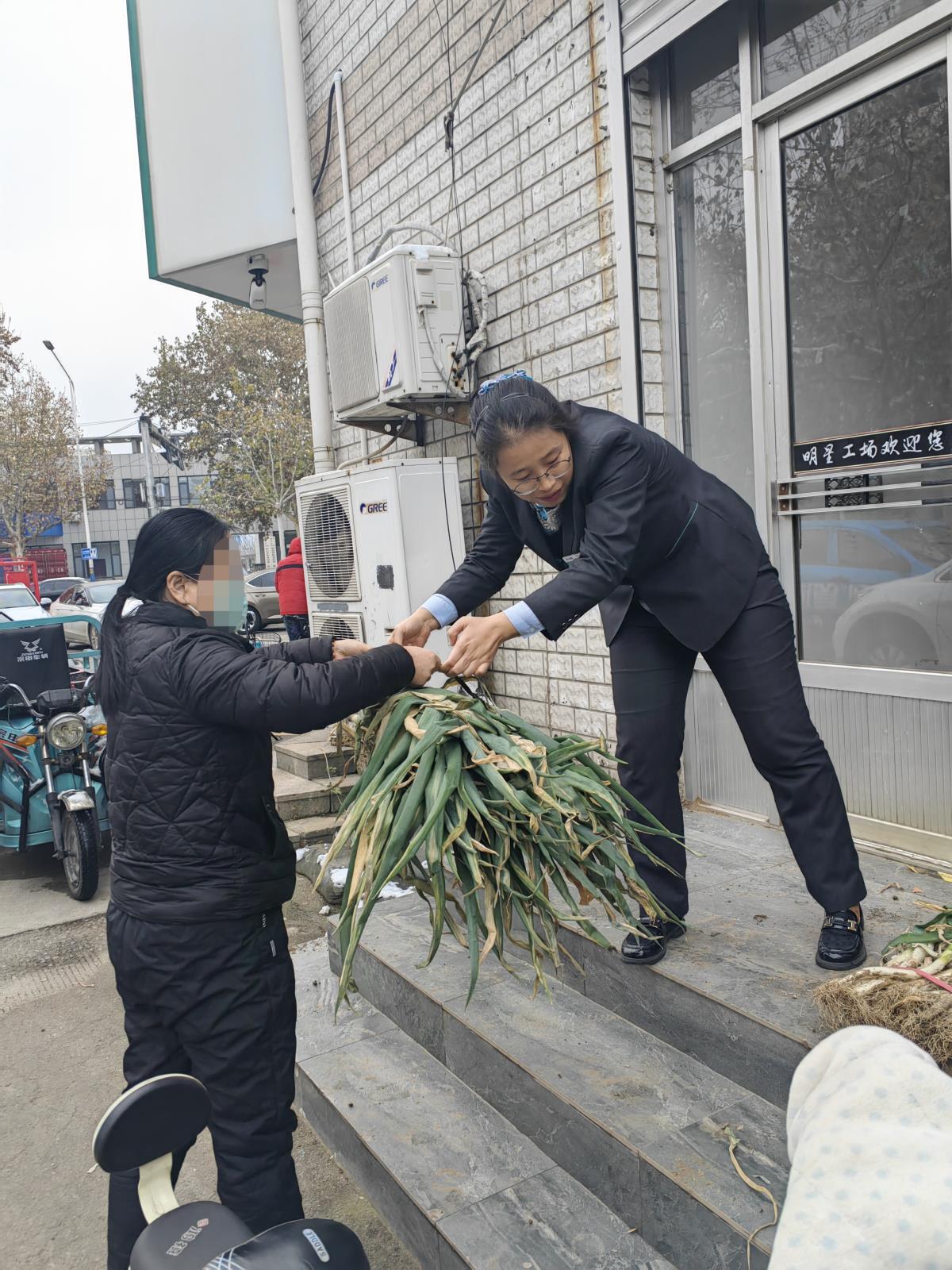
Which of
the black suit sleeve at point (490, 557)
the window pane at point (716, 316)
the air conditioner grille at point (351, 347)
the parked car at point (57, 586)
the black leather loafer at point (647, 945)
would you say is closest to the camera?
the black leather loafer at point (647, 945)

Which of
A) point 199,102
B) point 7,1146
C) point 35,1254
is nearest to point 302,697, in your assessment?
point 35,1254

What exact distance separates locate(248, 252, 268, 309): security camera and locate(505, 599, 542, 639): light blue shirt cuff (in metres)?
6.88

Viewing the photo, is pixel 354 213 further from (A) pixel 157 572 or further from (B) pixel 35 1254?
(B) pixel 35 1254

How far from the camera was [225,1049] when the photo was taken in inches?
84.1

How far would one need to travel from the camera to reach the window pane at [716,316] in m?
4.20

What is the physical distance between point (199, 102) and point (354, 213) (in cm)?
187

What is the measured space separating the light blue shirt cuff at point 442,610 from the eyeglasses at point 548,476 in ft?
1.48

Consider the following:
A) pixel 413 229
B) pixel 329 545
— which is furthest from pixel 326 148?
pixel 329 545

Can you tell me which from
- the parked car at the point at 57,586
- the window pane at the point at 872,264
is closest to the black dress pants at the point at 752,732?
the window pane at the point at 872,264

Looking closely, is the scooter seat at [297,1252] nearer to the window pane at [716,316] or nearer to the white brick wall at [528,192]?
the window pane at [716,316]

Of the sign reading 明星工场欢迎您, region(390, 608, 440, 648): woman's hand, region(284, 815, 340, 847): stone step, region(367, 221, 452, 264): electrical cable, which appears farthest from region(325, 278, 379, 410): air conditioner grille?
region(390, 608, 440, 648): woman's hand

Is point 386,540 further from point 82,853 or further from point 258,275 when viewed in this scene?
point 258,275

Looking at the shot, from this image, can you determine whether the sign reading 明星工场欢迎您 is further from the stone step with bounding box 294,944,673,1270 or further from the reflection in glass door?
the stone step with bounding box 294,944,673,1270

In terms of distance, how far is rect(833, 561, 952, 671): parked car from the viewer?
3.45 m
